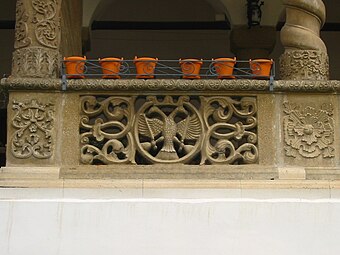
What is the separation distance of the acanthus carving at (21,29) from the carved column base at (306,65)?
8.00 feet

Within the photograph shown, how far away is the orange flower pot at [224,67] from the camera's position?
7.57 m

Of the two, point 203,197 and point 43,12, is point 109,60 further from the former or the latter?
point 203,197

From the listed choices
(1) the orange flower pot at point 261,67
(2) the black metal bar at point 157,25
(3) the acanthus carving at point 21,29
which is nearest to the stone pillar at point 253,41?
(2) the black metal bar at point 157,25

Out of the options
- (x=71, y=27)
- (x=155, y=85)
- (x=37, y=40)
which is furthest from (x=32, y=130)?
(x=71, y=27)

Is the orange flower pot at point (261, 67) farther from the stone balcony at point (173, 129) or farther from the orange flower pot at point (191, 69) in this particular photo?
the orange flower pot at point (191, 69)

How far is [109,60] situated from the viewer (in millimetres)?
7547

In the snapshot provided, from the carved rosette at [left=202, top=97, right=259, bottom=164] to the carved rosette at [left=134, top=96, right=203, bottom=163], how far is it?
0.37 feet

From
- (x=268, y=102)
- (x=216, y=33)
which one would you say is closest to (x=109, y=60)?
(x=268, y=102)

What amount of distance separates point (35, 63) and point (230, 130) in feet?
6.23

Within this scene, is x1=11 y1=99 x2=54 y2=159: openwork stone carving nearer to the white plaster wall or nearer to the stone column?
the white plaster wall

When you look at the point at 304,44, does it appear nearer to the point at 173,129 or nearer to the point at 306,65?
the point at 306,65

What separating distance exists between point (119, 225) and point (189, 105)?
4.25 feet

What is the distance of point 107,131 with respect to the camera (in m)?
7.61

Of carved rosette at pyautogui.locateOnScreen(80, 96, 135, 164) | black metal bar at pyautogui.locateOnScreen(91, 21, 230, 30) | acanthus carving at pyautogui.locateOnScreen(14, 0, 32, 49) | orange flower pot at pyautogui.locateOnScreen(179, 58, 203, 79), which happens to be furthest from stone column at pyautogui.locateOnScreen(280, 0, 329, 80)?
black metal bar at pyautogui.locateOnScreen(91, 21, 230, 30)
